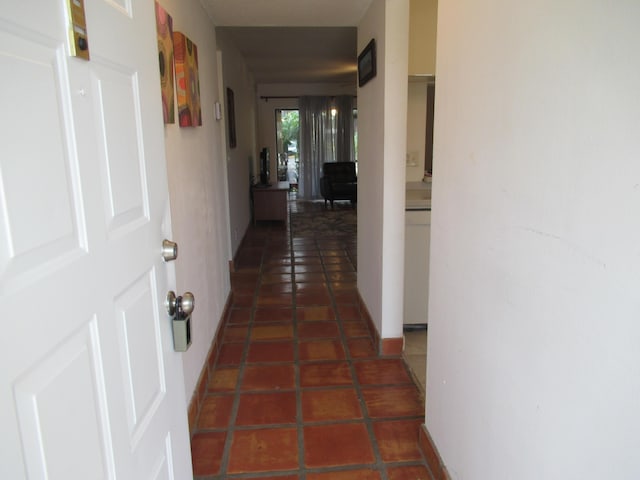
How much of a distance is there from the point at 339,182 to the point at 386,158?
6584mm

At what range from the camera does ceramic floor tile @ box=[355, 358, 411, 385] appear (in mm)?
2467

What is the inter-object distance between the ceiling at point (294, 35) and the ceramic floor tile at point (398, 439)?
2.28 m

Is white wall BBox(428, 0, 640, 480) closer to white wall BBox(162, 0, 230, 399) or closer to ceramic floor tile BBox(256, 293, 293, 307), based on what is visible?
white wall BBox(162, 0, 230, 399)

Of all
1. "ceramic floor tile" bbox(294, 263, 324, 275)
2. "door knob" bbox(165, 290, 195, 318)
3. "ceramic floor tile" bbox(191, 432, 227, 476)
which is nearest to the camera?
"door knob" bbox(165, 290, 195, 318)

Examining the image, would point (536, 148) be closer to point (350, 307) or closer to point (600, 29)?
point (600, 29)

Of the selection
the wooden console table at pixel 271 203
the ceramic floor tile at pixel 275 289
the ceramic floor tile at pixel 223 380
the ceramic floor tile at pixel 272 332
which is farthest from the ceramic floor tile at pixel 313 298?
the wooden console table at pixel 271 203

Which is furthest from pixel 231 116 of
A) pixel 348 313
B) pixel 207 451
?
pixel 207 451

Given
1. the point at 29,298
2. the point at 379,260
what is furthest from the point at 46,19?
the point at 379,260

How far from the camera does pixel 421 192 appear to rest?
318 cm

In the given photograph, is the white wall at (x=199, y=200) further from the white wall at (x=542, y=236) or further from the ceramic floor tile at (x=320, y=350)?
the white wall at (x=542, y=236)

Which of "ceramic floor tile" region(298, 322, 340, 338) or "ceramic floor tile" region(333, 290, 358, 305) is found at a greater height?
"ceramic floor tile" region(333, 290, 358, 305)

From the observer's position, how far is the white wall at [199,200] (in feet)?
6.57

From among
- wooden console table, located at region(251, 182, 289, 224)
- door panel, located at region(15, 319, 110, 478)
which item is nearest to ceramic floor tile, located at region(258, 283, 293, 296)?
wooden console table, located at region(251, 182, 289, 224)

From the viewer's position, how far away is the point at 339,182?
9.07 m
